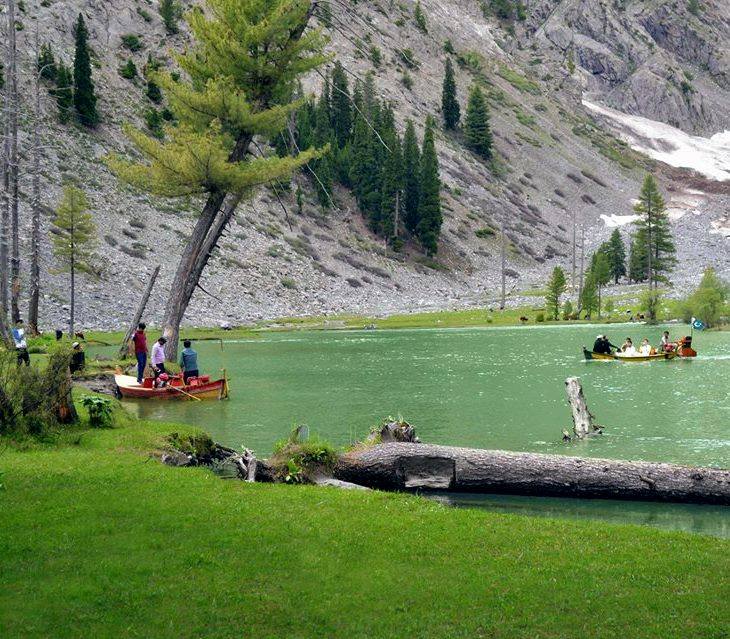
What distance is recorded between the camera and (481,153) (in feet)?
516

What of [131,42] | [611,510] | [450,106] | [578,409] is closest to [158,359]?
[578,409]

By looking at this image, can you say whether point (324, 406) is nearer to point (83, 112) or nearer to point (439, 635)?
point (439, 635)

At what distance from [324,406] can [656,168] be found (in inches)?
7406

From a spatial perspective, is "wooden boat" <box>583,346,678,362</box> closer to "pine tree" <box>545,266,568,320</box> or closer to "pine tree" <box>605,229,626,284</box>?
"pine tree" <box>545,266,568,320</box>

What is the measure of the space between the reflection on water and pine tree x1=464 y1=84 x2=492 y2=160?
147 m

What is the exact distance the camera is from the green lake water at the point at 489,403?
20312 millimetres

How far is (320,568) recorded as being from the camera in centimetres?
930

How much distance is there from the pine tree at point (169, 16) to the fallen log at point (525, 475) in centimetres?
12136

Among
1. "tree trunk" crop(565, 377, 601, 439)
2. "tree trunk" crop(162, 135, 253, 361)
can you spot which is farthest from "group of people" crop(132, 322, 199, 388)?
"tree trunk" crop(565, 377, 601, 439)

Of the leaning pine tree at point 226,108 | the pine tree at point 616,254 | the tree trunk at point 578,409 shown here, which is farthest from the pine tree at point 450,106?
the tree trunk at point 578,409

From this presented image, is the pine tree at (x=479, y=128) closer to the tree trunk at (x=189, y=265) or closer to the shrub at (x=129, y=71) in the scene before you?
the shrub at (x=129, y=71)

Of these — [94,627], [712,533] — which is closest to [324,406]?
[712,533]

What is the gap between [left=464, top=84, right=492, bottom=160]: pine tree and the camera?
156m

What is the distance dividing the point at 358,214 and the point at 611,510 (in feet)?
369
